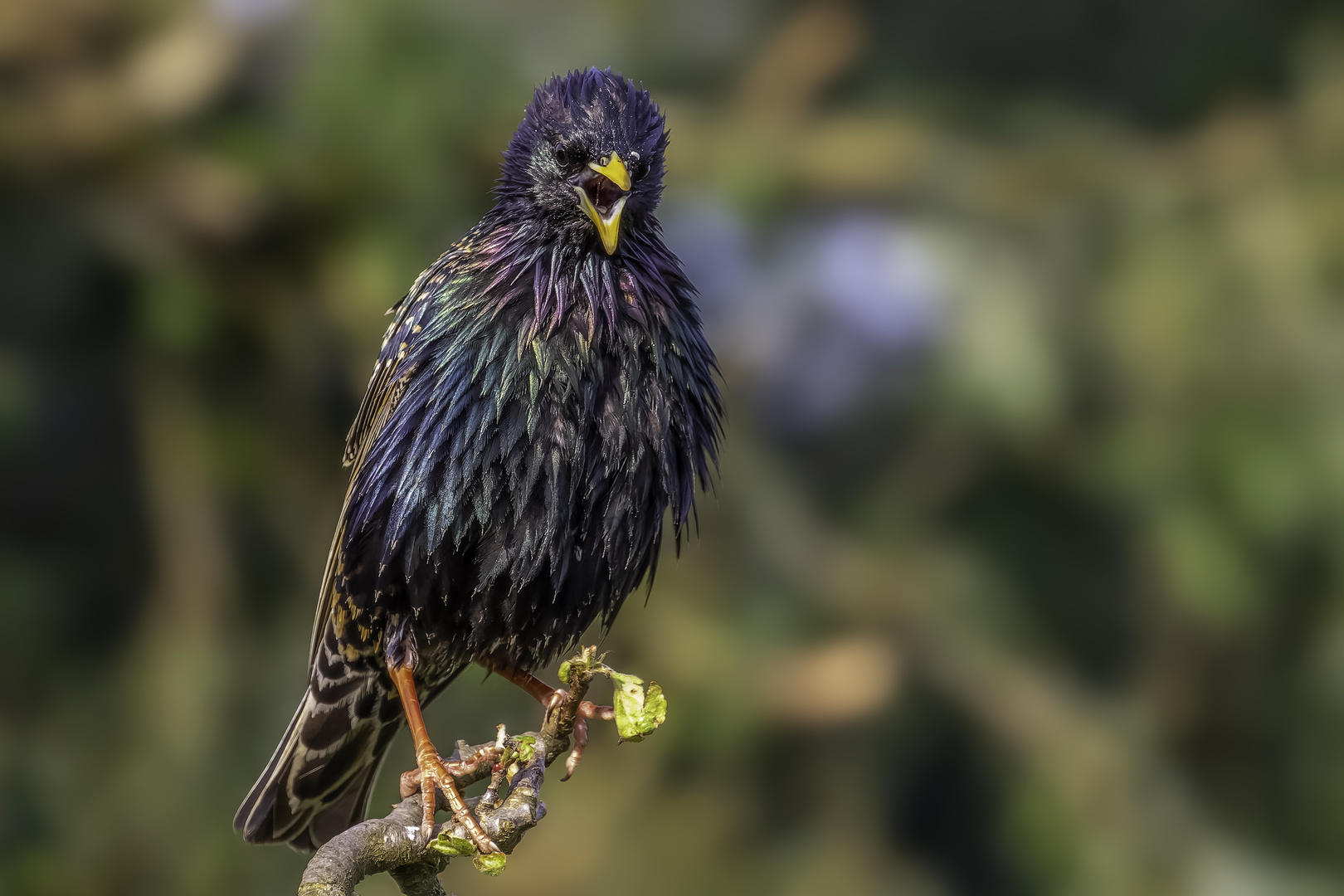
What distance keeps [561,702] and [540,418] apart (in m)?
0.59

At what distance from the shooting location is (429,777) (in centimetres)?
233

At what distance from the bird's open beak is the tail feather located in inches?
51.0

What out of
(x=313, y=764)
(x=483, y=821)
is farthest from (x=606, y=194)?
(x=313, y=764)

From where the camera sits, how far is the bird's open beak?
231cm

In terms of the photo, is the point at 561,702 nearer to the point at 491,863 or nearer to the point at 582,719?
the point at 491,863

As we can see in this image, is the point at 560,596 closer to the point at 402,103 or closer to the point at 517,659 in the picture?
the point at 517,659

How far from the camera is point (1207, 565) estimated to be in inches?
224

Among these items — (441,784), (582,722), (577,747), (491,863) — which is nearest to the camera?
(491,863)

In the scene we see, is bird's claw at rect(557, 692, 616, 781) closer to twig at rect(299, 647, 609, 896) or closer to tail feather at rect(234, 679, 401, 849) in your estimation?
twig at rect(299, 647, 609, 896)

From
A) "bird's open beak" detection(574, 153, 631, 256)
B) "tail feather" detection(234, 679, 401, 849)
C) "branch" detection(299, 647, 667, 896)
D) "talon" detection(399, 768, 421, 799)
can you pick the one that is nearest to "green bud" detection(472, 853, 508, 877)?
"branch" detection(299, 647, 667, 896)

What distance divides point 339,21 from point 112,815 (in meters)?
3.97

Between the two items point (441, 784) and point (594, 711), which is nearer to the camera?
point (441, 784)

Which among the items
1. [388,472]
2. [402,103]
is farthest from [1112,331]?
[388,472]

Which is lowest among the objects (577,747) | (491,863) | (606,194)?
(491,863)
